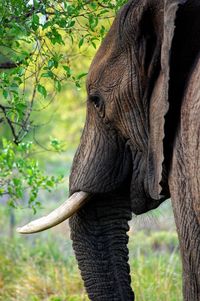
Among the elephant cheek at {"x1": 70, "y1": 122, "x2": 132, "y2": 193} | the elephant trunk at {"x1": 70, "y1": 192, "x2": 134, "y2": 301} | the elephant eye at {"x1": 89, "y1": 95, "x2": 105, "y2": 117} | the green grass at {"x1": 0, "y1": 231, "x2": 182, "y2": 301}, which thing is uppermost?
the elephant eye at {"x1": 89, "y1": 95, "x2": 105, "y2": 117}

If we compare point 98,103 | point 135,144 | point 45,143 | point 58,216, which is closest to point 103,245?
point 58,216

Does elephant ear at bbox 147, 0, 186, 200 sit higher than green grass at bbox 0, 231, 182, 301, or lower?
higher

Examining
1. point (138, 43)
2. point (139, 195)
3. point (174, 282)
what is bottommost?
point (174, 282)

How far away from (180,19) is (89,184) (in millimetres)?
1120

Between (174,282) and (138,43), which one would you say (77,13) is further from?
(174,282)

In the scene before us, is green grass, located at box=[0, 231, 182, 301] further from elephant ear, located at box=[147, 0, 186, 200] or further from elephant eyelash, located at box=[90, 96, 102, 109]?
elephant ear, located at box=[147, 0, 186, 200]

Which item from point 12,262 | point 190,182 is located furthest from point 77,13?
point 12,262

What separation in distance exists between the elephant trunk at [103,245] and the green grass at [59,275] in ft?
8.11

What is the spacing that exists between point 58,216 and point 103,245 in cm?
36

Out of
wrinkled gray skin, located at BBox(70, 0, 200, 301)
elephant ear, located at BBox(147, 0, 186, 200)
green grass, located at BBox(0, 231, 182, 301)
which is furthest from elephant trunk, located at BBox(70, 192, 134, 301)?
green grass, located at BBox(0, 231, 182, 301)

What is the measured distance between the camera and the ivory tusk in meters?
5.37

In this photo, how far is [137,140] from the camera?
5281 mm

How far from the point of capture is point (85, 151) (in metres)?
5.52

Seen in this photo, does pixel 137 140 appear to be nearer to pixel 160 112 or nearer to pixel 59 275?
pixel 160 112
